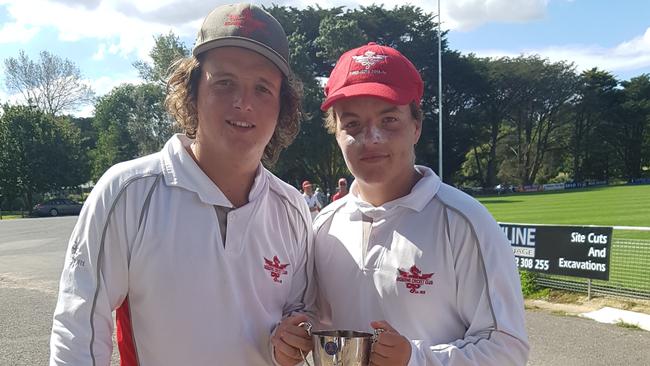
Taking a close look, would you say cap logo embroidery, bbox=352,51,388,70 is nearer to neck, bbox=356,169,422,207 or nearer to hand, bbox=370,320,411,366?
neck, bbox=356,169,422,207

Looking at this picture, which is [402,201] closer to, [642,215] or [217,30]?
[217,30]

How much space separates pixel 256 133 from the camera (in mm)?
2252

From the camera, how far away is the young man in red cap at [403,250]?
6.73 feet

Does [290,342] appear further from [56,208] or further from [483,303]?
[56,208]

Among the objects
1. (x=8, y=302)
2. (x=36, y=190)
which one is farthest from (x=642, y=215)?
(x=36, y=190)

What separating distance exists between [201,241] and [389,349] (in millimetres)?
837

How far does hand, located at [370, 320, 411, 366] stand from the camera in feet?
6.05

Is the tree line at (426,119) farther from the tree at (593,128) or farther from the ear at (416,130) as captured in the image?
the ear at (416,130)

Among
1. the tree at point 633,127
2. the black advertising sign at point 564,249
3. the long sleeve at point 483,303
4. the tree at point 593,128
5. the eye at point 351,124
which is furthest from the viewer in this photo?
the tree at point 633,127

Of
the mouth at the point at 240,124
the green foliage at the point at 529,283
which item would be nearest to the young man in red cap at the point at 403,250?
the mouth at the point at 240,124

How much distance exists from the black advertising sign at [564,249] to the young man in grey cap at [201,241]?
24.0ft

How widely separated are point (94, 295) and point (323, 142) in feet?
128

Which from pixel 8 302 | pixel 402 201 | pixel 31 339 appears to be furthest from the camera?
pixel 8 302

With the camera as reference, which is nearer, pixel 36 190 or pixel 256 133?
pixel 256 133
